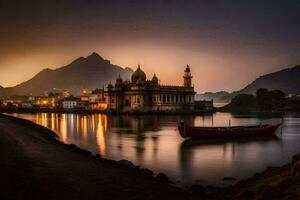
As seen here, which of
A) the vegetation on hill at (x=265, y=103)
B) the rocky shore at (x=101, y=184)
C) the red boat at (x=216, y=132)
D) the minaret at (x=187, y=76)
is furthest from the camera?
the vegetation on hill at (x=265, y=103)

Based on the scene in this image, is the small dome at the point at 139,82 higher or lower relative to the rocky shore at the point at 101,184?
higher

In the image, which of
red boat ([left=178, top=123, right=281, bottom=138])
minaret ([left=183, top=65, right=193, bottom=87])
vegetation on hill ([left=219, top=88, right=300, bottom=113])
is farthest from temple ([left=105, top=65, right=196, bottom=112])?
red boat ([left=178, top=123, right=281, bottom=138])

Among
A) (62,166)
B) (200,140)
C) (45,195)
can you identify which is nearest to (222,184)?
(62,166)

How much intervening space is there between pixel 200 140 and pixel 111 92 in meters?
91.4

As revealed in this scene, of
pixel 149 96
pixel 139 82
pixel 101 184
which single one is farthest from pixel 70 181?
pixel 139 82

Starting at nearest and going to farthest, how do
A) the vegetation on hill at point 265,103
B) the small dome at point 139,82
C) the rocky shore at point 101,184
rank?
the rocky shore at point 101,184 → the small dome at point 139,82 → the vegetation on hill at point 265,103

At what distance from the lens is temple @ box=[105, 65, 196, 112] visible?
118 m

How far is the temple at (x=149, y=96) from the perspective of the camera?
118 m

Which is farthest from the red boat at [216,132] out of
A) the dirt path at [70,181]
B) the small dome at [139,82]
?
the small dome at [139,82]

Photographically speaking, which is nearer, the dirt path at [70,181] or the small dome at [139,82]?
the dirt path at [70,181]

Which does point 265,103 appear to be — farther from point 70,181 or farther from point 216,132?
point 70,181

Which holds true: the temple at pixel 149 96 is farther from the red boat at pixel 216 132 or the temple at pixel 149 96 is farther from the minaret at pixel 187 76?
the red boat at pixel 216 132

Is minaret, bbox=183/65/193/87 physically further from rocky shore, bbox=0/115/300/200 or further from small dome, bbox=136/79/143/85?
rocky shore, bbox=0/115/300/200

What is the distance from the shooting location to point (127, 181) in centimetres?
1570
